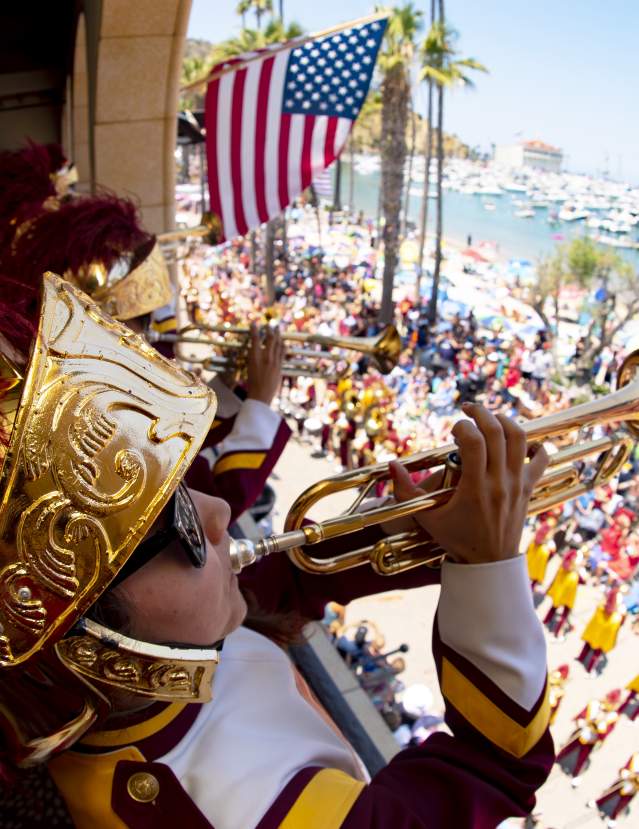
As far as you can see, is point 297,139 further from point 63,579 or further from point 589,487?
point 63,579

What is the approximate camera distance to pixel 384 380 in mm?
11203

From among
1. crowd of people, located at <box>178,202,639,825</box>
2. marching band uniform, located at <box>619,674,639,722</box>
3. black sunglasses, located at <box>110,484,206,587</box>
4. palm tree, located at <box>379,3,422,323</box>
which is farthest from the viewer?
palm tree, located at <box>379,3,422,323</box>

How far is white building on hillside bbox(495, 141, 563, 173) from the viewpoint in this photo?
6250cm

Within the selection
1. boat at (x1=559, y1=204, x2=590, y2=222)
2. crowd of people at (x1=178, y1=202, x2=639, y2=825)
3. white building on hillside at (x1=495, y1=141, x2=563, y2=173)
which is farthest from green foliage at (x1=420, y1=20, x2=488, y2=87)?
white building on hillside at (x1=495, y1=141, x2=563, y2=173)

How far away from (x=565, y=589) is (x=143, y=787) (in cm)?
672

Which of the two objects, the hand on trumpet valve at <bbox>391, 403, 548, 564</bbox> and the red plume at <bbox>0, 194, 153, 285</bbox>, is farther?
the red plume at <bbox>0, 194, 153, 285</bbox>

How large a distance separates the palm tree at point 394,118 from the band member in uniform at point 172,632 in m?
18.5

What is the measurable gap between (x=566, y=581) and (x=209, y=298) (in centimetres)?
1199

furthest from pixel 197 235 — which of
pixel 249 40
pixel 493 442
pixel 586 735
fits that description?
pixel 249 40

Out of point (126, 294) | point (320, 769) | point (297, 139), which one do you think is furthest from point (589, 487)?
point (297, 139)

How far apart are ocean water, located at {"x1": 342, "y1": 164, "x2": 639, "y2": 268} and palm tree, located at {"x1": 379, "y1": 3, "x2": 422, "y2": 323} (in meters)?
12.3

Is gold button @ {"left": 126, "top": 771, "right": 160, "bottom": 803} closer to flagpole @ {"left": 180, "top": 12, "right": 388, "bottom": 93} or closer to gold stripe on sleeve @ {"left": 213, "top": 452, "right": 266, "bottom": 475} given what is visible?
gold stripe on sleeve @ {"left": 213, "top": 452, "right": 266, "bottom": 475}

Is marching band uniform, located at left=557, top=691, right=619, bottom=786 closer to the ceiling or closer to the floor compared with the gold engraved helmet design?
closer to the floor

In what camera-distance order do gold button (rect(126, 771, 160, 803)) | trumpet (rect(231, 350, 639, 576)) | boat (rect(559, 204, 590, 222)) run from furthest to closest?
boat (rect(559, 204, 590, 222)), trumpet (rect(231, 350, 639, 576)), gold button (rect(126, 771, 160, 803))
